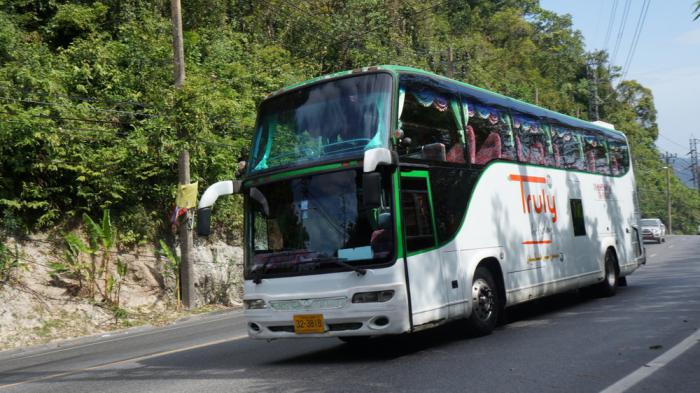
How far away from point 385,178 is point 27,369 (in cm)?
645

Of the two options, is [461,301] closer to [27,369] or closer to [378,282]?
[378,282]

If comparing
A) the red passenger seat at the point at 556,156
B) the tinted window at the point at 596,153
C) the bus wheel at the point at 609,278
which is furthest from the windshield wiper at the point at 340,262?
the bus wheel at the point at 609,278

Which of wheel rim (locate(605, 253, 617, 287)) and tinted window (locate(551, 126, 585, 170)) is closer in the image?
tinted window (locate(551, 126, 585, 170))

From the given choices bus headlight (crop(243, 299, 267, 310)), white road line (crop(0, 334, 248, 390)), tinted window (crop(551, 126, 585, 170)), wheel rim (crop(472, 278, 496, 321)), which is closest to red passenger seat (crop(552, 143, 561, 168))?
tinted window (crop(551, 126, 585, 170))

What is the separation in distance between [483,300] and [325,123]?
3.37 m

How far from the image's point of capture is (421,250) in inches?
330

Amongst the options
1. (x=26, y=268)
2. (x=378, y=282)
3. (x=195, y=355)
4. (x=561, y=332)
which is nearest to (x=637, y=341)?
(x=561, y=332)

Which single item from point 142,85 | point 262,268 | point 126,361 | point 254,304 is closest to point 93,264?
point 142,85

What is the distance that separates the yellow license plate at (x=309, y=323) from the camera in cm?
805

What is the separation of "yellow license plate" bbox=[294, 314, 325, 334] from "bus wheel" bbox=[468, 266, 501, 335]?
235 centimetres

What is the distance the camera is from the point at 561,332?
31.4ft

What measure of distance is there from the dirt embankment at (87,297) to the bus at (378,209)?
9.56m

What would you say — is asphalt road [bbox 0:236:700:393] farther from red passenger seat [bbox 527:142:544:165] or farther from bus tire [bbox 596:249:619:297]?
red passenger seat [bbox 527:142:544:165]

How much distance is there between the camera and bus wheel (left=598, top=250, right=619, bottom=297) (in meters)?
14.4
